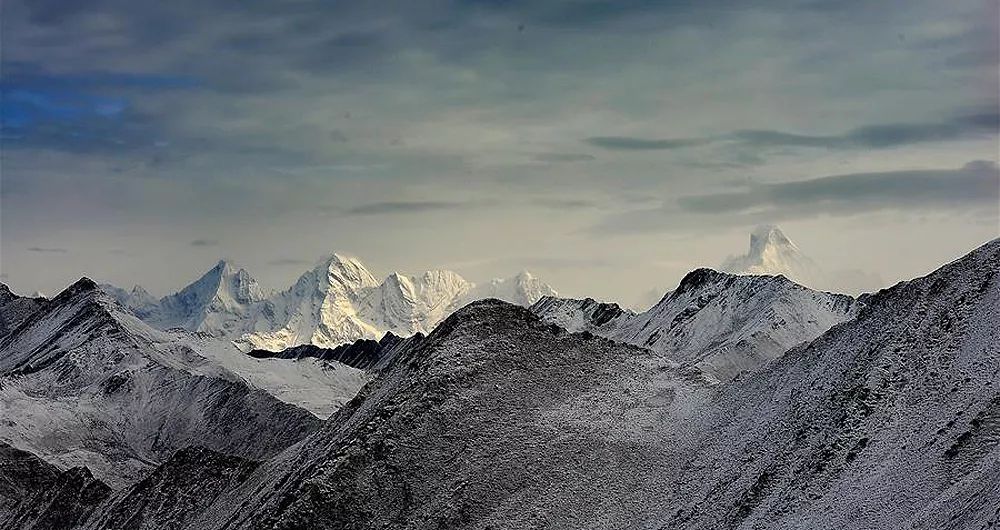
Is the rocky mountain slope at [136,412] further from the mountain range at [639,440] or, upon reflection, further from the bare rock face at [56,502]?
the mountain range at [639,440]

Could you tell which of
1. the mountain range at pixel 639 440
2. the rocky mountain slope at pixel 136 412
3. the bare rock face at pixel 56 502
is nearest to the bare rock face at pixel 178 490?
the mountain range at pixel 639 440

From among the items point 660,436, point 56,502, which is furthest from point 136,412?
point 660,436

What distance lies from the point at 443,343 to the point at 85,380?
117049 millimetres

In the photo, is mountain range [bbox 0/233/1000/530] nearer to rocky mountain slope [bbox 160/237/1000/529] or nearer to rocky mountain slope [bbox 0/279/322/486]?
rocky mountain slope [bbox 160/237/1000/529]

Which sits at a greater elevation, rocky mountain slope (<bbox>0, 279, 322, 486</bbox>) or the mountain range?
rocky mountain slope (<bbox>0, 279, 322, 486</bbox>)

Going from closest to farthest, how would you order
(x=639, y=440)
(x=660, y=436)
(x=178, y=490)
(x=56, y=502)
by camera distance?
(x=639, y=440) < (x=660, y=436) < (x=178, y=490) < (x=56, y=502)

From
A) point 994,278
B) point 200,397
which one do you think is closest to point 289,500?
point 994,278

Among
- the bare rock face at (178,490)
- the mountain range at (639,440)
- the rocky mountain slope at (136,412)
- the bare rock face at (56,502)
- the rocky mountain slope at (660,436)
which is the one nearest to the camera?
the mountain range at (639,440)

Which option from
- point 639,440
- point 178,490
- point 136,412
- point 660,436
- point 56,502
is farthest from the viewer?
point 136,412

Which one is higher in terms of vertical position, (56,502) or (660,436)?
(56,502)

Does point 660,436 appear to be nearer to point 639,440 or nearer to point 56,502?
point 639,440

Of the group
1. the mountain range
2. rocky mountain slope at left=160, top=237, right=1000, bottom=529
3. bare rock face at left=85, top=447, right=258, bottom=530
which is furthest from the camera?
bare rock face at left=85, top=447, right=258, bottom=530

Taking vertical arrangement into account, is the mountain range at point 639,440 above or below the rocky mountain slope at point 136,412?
below

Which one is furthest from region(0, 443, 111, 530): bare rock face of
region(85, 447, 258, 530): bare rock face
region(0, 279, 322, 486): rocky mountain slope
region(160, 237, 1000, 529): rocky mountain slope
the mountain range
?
region(160, 237, 1000, 529): rocky mountain slope
